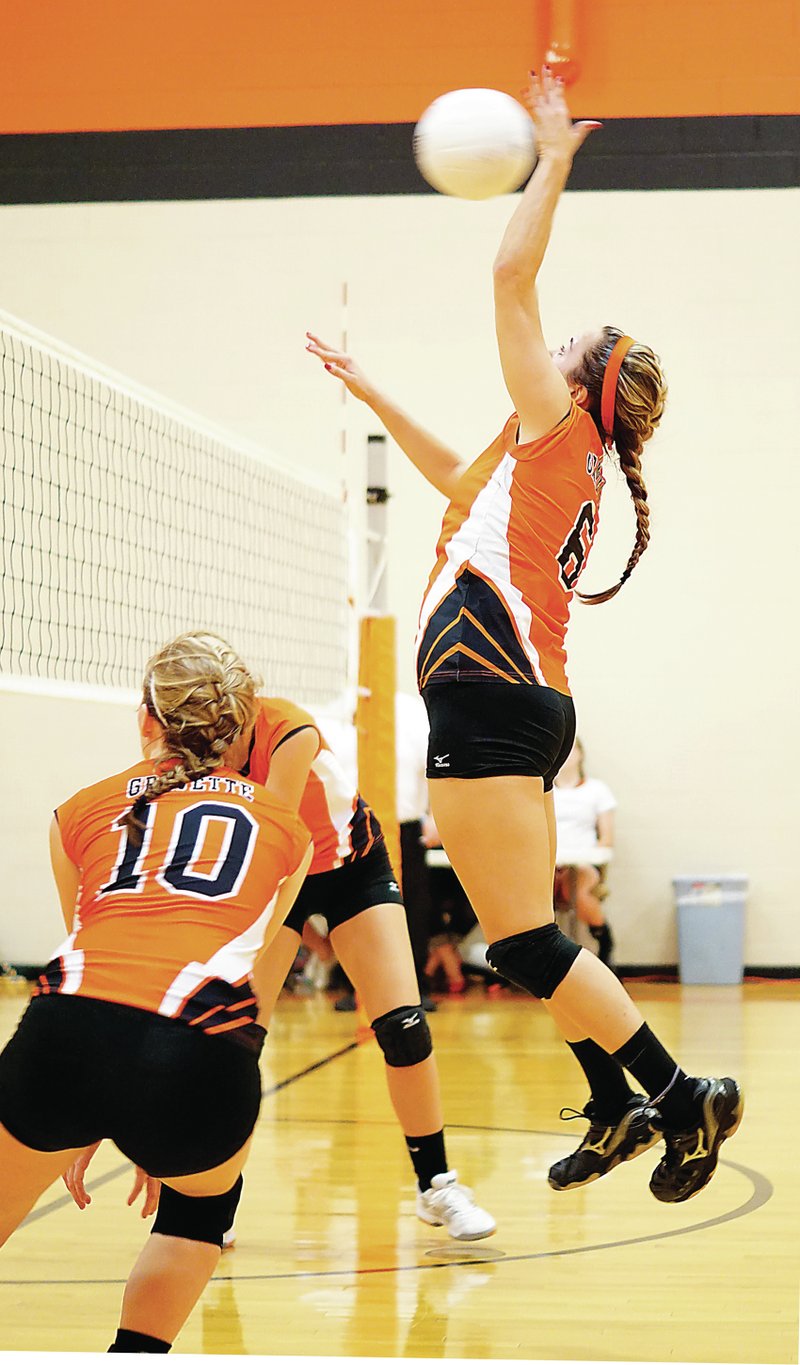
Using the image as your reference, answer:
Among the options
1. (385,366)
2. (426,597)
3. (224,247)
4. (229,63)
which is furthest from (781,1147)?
(224,247)

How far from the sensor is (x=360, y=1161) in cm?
455

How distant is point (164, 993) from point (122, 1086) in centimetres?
14

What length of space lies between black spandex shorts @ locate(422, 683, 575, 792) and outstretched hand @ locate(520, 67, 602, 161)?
974mm

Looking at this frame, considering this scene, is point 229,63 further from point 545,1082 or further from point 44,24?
point 545,1082

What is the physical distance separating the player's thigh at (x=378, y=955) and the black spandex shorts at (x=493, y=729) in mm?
836

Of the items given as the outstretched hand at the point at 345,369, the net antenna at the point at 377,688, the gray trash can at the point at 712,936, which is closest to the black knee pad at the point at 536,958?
the outstretched hand at the point at 345,369

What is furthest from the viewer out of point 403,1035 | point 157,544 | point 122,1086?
point 157,544

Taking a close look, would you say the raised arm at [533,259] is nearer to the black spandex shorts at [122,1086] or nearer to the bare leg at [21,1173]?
the black spandex shorts at [122,1086]

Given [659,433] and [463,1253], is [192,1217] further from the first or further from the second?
[659,433]

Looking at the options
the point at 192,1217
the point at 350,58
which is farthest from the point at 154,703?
the point at 350,58

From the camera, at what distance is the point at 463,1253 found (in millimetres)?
3504

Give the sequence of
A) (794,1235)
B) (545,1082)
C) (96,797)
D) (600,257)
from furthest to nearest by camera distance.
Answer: (600,257) < (545,1082) < (794,1235) < (96,797)

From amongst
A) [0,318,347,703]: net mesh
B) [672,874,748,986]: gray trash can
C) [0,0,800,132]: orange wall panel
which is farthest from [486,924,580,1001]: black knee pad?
[672,874,748,986]: gray trash can

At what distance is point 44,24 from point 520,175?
38.8 inches
